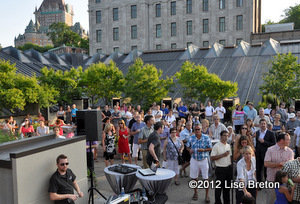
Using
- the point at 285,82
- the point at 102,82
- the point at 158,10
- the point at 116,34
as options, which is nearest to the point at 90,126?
the point at 102,82

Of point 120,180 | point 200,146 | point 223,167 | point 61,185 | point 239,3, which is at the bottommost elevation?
point 120,180

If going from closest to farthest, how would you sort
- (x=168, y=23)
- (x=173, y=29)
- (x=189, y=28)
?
(x=189, y=28) < (x=173, y=29) < (x=168, y=23)

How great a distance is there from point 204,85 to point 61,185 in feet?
57.8

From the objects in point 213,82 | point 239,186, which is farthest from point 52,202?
point 213,82

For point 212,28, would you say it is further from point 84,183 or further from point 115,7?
point 84,183

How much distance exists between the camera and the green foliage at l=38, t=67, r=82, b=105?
22.0m

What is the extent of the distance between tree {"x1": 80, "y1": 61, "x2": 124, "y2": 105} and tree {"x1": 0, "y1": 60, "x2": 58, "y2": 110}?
5857 millimetres

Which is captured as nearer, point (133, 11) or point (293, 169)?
point (293, 169)

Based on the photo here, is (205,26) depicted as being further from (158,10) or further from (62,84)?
(62,84)

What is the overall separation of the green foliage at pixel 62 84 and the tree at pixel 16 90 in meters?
2.39

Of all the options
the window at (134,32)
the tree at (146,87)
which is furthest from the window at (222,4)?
the tree at (146,87)

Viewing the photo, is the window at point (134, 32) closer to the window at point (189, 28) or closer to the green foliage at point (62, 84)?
the window at point (189, 28)

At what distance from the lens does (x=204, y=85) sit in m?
21.7

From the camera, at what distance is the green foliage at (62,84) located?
22047 mm
